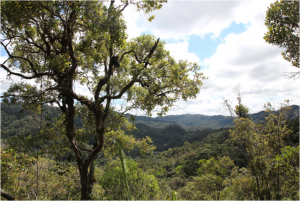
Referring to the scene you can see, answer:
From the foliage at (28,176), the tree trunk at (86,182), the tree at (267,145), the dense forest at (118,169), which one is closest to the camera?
the dense forest at (118,169)

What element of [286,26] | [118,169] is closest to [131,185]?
[118,169]

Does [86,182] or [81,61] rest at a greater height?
[81,61]

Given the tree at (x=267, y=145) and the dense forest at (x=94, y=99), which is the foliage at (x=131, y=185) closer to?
the dense forest at (x=94, y=99)

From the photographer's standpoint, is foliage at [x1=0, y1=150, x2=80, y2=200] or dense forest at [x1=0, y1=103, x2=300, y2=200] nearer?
dense forest at [x1=0, y1=103, x2=300, y2=200]

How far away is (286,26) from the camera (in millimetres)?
4684

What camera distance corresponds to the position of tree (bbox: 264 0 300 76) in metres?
4.46

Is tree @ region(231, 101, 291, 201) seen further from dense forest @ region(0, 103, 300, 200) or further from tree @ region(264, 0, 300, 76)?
tree @ region(264, 0, 300, 76)

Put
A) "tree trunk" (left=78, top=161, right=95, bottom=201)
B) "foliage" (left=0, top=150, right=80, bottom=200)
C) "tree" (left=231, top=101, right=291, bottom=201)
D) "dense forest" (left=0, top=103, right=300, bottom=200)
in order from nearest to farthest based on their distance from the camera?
"dense forest" (left=0, top=103, right=300, bottom=200)
"foliage" (left=0, top=150, right=80, bottom=200)
"tree trunk" (left=78, top=161, right=95, bottom=201)
"tree" (left=231, top=101, right=291, bottom=201)

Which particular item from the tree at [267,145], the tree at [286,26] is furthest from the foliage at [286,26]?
the tree at [267,145]

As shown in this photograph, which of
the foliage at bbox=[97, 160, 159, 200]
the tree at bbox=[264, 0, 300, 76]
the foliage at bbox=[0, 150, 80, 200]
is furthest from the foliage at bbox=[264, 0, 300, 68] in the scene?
the foliage at bbox=[0, 150, 80, 200]

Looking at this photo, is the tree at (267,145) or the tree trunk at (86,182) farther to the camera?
the tree at (267,145)

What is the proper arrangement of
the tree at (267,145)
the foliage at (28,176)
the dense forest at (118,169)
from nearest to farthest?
the dense forest at (118,169), the foliage at (28,176), the tree at (267,145)

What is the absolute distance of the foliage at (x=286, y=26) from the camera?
14.6 feet

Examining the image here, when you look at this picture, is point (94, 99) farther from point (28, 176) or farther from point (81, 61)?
point (28, 176)
